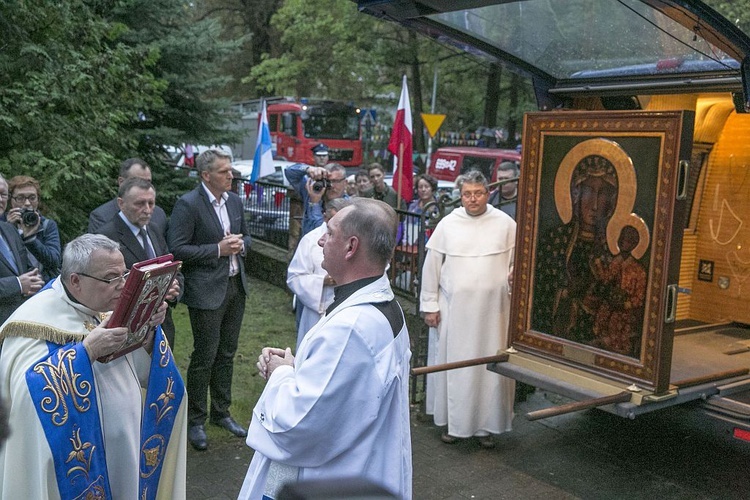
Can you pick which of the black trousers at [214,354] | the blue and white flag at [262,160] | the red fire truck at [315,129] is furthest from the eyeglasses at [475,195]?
the red fire truck at [315,129]

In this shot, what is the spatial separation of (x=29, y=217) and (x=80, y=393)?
274cm

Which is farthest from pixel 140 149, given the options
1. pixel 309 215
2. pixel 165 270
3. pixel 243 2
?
pixel 243 2

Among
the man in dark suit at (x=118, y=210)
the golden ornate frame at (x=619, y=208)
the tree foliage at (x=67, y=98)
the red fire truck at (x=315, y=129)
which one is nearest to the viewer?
the golden ornate frame at (x=619, y=208)

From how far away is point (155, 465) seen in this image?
400 centimetres

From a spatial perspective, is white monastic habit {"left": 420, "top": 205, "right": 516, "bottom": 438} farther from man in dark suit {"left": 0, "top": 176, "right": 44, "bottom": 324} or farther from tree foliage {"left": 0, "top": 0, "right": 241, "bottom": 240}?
tree foliage {"left": 0, "top": 0, "right": 241, "bottom": 240}

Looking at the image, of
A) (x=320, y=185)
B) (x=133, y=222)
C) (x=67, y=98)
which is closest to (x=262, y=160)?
(x=67, y=98)

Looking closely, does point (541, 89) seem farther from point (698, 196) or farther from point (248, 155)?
point (248, 155)

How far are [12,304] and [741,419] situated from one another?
485 cm

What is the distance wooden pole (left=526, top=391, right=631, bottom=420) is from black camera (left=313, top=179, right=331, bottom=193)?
2623 mm

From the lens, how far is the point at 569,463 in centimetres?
622

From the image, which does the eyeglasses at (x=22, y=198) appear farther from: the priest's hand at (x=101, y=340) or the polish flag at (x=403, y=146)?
the polish flag at (x=403, y=146)

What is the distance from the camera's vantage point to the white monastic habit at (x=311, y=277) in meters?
6.04

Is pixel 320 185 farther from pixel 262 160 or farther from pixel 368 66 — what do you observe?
pixel 368 66

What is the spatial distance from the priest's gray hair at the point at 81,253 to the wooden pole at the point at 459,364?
2399 mm
